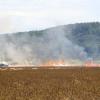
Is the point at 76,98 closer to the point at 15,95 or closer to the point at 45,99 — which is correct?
the point at 45,99

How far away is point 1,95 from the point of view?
25.8 metres

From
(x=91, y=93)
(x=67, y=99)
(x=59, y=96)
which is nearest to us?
(x=67, y=99)

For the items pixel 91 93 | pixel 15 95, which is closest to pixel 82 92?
pixel 91 93

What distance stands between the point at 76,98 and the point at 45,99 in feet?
6.65

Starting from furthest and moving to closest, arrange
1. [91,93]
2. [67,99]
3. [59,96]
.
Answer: [91,93] < [59,96] < [67,99]

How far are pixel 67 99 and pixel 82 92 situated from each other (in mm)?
4487

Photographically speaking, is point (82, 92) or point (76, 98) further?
point (82, 92)

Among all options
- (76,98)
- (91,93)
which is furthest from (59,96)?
(91,93)

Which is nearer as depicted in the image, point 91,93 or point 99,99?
point 99,99

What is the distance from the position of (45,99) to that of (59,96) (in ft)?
5.11

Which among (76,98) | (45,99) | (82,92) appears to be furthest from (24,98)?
(82,92)

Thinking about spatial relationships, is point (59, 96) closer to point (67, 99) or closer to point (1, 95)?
point (67, 99)

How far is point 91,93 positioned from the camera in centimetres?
2730

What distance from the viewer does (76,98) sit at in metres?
24.5
